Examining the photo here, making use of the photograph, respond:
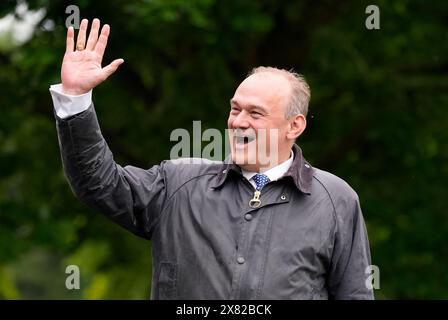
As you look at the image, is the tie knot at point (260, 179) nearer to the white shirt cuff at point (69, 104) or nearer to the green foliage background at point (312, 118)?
the white shirt cuff at point (69, 104)

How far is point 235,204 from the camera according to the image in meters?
4.09

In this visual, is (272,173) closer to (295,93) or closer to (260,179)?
(260,179)

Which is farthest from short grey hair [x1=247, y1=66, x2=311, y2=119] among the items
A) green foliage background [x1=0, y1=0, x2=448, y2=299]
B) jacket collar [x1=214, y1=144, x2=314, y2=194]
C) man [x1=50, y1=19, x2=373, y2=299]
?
green foliage background [x1=0, y1=0, x2=448, y2=299]

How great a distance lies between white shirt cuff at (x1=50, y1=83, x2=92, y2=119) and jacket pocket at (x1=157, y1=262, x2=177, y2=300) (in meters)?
0.72

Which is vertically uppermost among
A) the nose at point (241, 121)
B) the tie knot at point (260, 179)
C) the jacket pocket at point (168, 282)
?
the nose at point (241, 121)

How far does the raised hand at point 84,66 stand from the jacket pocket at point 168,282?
78 centimetres

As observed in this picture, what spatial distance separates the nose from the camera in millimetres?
4102

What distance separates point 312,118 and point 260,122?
6.59 meters

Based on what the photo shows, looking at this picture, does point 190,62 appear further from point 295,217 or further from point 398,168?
point 295,217

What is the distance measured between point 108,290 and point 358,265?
8.15 meters

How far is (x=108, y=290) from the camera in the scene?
39.2ft

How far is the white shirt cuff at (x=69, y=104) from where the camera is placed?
384 centimetres

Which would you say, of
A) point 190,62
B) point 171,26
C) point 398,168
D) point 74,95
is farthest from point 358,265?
point 398,168

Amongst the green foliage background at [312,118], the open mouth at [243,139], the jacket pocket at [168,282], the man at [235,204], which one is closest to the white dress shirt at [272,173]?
the man at [235,204]
